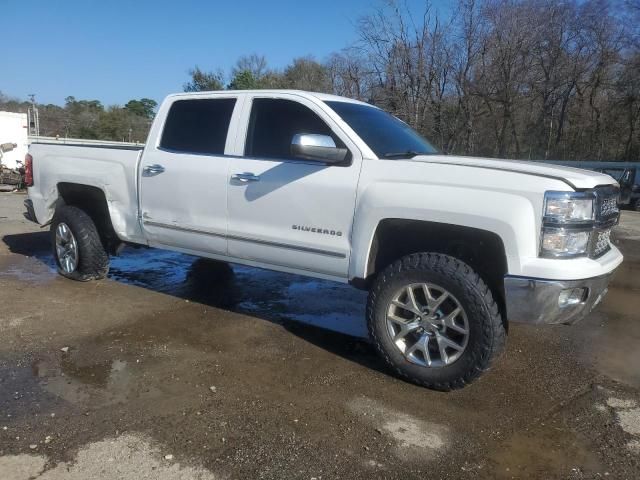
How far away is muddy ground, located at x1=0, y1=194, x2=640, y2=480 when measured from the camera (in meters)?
2.84

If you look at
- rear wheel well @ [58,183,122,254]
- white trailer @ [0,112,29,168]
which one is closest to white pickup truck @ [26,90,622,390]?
rear wheel well @ [58,183,122,254]

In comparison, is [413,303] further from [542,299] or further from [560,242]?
[560,242]

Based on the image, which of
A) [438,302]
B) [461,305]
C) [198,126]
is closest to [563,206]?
[461,305]

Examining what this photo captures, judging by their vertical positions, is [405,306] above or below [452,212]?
below

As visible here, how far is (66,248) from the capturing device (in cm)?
617

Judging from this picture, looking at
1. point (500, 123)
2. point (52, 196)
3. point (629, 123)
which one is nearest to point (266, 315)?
point (52, 196)

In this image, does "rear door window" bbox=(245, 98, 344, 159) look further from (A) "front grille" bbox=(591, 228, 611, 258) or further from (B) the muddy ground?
Result: (A) "front grille" bbox=(591, 228, 611, 258)

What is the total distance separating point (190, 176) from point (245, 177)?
65cm

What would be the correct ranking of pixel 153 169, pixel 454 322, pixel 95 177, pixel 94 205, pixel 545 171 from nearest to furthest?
pixel 545 171 < pixel 454 322 < pixel 153 169 < pixel 95 177 < pixel 94 205

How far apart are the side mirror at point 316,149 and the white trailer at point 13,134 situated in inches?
805

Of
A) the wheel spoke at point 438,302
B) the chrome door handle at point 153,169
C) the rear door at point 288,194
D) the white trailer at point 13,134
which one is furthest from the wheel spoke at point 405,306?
the white trailer at point 13,134

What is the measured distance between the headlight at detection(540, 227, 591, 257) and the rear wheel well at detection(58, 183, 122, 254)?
436cm

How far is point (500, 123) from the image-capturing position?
3750cm

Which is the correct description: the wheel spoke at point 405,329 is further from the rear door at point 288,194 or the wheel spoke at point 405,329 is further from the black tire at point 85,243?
the black tire at point 85,243
